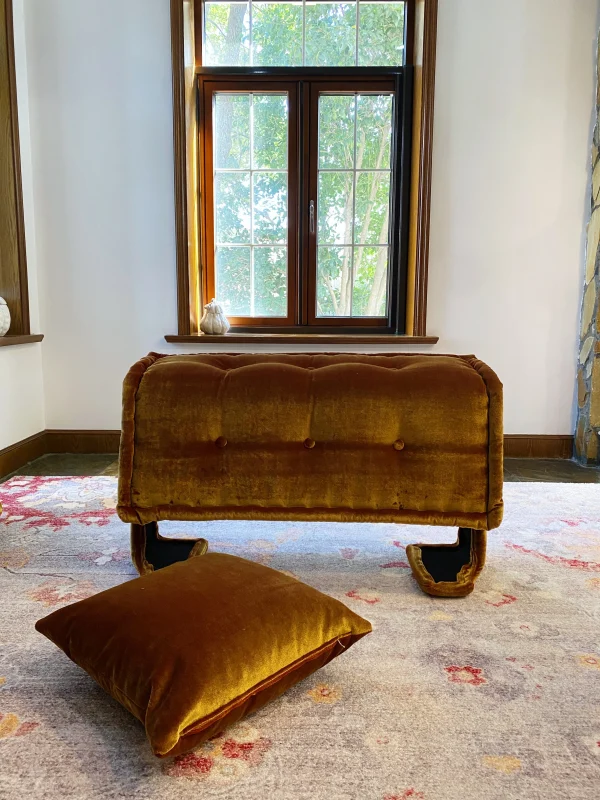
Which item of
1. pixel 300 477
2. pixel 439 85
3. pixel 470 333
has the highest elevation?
pixel 439 85

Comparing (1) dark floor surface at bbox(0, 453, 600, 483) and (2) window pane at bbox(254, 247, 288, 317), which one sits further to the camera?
(2) window pane at bbox(254, 247, 288, 317)

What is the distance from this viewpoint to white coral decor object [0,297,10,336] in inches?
118

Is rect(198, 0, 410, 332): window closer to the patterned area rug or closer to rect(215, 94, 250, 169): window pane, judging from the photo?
rect(215, 94, 250, 169): window pane

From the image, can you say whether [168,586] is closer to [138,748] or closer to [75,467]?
[138,748]

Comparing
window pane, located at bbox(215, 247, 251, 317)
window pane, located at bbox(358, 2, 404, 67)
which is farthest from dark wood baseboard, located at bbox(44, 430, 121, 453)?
window pane, located at bbox(358, 2, 404, 67)

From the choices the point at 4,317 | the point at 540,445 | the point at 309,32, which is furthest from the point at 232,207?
the point at 540,445

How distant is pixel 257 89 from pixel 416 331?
1.69 meters

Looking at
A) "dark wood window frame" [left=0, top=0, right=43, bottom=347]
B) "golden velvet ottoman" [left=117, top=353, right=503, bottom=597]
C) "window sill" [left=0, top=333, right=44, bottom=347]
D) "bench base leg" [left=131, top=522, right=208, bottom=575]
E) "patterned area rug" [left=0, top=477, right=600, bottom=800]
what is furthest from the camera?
"dark wood window frame" [left=0, top=0, right=43, bottom=347]

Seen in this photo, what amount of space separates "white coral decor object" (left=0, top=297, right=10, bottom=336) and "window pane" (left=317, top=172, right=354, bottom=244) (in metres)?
1.80

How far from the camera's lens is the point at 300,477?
1.58 m

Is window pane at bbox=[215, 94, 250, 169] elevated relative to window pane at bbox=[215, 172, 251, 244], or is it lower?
elevated

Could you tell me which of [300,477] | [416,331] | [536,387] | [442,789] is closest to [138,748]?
[442,789]

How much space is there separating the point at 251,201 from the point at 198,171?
35cm

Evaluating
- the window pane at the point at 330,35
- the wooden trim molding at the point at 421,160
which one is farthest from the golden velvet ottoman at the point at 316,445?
the window pane at the point at 330,35
